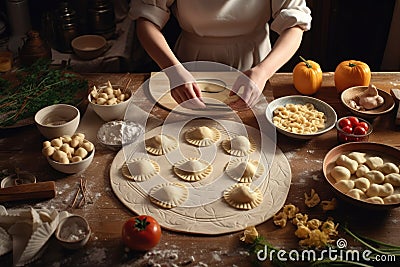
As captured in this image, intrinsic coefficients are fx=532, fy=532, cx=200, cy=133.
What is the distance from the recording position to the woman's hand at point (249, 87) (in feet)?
5.98

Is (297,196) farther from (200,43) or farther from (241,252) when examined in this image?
(200,43)

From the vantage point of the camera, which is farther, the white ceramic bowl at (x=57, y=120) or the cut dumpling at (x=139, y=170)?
the white ceramic bowl at (x=57, y=120)

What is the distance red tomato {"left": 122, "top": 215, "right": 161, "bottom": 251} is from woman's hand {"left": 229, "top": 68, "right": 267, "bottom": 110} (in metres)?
0.65

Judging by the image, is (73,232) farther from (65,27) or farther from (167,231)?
(65,27)

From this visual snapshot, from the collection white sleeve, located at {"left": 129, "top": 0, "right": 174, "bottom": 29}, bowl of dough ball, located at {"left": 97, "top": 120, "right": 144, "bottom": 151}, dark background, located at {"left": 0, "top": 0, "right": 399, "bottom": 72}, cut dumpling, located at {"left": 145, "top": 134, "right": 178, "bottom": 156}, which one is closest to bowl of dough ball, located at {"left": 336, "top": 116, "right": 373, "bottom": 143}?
cut dumpling, located at {"left": 145, "top": 134, "right": 178, "bottom": 156}

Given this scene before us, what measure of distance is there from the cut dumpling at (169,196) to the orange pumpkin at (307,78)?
0.67 metres

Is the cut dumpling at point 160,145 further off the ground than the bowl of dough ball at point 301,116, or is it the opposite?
the bowl of dough ball at point 301,116

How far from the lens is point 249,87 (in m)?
1.82

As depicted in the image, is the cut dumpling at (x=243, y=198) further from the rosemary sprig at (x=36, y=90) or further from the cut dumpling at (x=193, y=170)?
the rosemary sprig at (x=36, y=90)

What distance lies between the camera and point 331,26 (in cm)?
302

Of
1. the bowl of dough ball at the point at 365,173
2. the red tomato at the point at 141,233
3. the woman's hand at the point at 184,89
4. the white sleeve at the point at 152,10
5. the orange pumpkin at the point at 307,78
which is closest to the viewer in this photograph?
the red tomato at the point at 141,233

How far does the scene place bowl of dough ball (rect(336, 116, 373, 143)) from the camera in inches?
67.1

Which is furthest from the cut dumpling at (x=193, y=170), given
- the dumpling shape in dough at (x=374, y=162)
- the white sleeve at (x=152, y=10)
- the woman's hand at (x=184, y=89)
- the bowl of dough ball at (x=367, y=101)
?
the white sleeve at (x=152, y=10)

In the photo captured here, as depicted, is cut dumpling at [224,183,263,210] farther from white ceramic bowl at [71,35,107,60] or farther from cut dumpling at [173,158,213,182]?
white ceramic bowl at [71,35,107,60]
